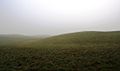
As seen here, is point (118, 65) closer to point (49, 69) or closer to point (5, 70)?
point (49, 69)

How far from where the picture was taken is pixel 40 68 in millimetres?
15609

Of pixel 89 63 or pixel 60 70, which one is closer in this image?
pixel 60 70

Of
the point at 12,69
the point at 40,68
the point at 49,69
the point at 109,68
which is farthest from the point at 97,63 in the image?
the point at 12,69

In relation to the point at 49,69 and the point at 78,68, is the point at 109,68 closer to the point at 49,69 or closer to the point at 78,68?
the point at 78,68

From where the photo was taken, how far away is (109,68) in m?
14.4

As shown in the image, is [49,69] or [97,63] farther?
[97,63]

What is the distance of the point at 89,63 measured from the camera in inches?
643

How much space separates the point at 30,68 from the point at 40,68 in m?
1.21

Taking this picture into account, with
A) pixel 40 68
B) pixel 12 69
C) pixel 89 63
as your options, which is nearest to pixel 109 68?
pixel 89 63

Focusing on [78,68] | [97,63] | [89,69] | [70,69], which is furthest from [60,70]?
[97,63]

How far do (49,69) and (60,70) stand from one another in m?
1.35

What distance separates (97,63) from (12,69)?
34.3 ft

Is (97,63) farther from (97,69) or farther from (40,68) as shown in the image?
(40,68)

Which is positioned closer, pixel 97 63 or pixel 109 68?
pixel 109 68
